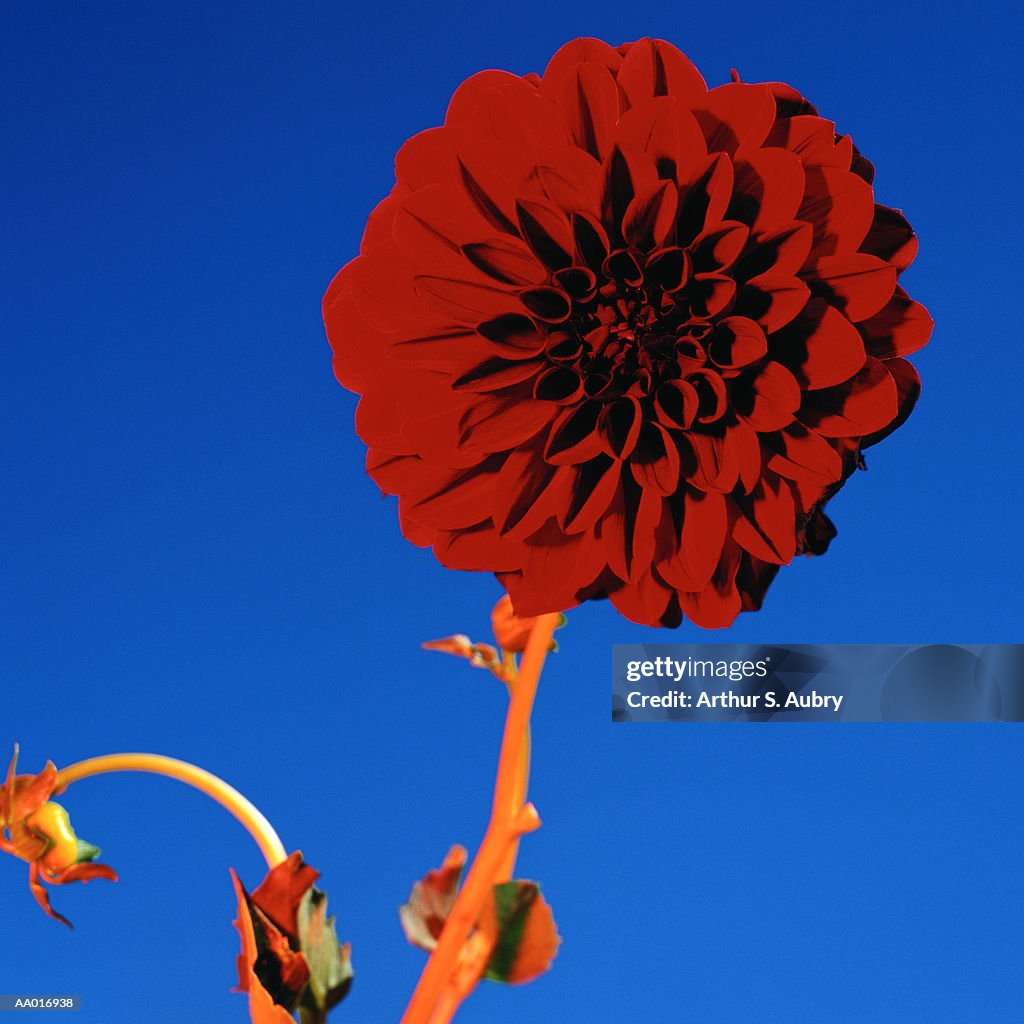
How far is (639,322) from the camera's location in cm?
28

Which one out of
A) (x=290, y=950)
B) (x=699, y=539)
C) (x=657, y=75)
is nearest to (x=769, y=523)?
(x=699, y=539)

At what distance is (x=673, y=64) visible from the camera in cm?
28

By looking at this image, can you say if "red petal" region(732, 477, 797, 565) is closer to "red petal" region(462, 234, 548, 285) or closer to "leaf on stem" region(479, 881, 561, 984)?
"red petal" region(462, 234, 548, 285)

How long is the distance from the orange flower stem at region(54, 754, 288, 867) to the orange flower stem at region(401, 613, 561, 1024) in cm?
9

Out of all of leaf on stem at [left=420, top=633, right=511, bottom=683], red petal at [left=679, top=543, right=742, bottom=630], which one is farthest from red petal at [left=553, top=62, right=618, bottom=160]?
leaf on stem at [left=420, top=633, right=511, bottom=683]

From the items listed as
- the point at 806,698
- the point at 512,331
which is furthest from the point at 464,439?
the point at 806,698

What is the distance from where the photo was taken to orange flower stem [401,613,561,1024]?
15.8 inches

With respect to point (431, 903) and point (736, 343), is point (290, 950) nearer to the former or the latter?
point (431, 903)

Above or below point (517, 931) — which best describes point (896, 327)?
above

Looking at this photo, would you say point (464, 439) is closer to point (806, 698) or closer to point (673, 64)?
point (673, 64)

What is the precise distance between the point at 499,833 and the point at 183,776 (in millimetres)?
151

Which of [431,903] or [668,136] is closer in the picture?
[668,136]

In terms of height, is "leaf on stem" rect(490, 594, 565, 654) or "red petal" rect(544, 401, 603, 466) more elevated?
"leaf on stem" rect(490, 594, 565, 654)

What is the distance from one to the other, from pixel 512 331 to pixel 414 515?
61 millimetres
